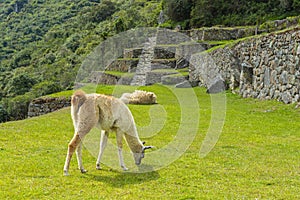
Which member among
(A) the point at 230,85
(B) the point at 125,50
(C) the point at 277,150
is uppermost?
(C) the point at 277,150

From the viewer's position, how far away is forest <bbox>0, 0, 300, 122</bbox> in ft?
130

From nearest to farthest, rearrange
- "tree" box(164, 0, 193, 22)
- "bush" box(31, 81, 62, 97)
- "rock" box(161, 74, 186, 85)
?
"rock" box(161, 74, 186, 85)
"bush" box(31, 81, 62, 97)
"tree" box(164, 0, 193, 22)

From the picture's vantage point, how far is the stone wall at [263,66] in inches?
589

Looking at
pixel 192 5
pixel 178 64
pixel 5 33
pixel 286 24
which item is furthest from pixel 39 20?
pixel 286 24

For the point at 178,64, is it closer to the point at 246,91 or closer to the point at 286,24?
the point at 286,24

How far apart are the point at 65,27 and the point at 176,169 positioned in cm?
10253

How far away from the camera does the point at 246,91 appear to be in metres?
18.9

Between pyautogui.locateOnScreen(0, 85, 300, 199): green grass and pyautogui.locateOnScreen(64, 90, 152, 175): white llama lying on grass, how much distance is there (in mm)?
478

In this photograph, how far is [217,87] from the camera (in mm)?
21172

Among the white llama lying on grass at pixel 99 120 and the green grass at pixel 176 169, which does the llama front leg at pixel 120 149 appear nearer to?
the white llama lying on grass at pixel 99 120

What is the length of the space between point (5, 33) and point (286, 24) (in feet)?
364

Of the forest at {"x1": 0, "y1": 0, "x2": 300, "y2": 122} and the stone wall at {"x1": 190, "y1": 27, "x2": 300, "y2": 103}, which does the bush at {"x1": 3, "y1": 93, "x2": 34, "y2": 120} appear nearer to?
the forest at {"x1": 0, "y1": 0, "x2": 300, "y2": 122}

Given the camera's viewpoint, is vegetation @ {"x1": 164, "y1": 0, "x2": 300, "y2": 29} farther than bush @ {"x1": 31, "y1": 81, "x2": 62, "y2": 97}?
No

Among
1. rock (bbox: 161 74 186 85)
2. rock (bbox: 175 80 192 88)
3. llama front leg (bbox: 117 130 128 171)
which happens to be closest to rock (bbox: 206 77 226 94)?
rock (bbox: 175 80 192 88)
